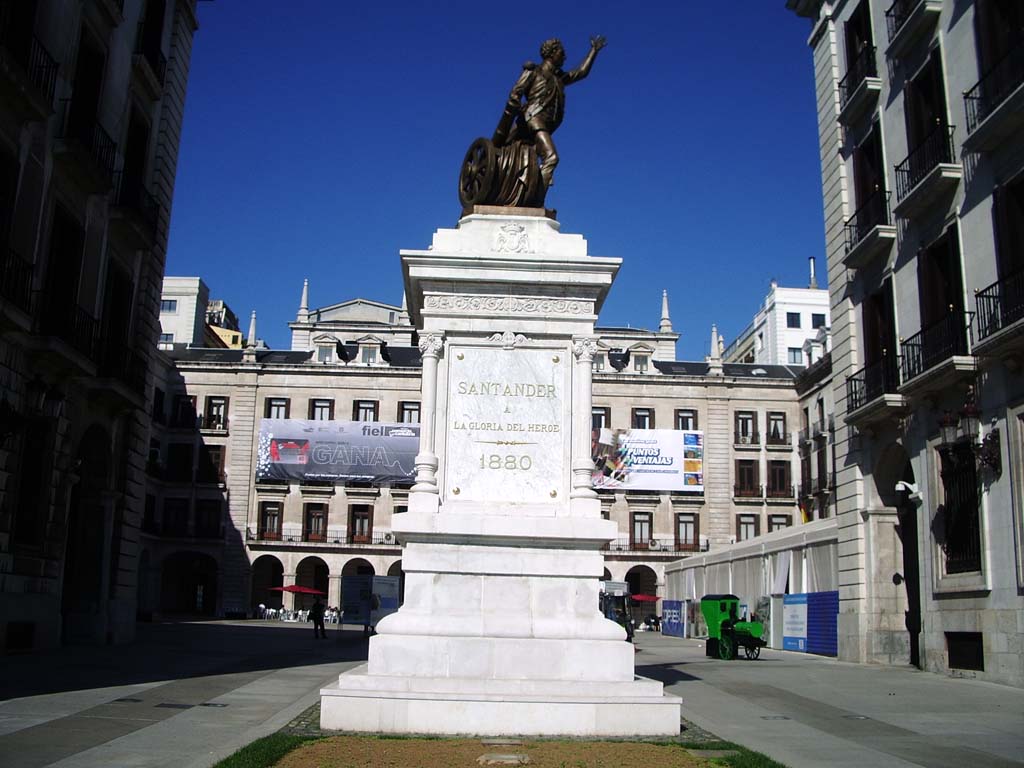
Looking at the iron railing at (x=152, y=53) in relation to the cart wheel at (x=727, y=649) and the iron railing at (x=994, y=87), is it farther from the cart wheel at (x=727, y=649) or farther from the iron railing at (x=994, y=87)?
the cart wheel at (x=727, y=649)

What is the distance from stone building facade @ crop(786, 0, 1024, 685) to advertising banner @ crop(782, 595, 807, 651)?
5207 mm

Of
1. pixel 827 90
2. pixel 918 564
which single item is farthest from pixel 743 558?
pixel 827 90

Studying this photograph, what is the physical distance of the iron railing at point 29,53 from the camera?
17.4m

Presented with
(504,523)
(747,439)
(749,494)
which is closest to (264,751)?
(504,523)

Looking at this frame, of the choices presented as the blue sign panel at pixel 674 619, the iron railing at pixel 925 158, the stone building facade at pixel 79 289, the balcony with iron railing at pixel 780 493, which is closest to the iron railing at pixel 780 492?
the balcony with iron railing at pixel 780 493

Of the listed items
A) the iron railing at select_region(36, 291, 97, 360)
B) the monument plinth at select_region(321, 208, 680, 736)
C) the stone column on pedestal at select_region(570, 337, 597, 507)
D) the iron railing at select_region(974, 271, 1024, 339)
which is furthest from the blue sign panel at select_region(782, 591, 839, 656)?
the iron railing at select_region(36, 291, 97, 360)

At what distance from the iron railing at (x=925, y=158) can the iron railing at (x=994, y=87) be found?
2.78 feet

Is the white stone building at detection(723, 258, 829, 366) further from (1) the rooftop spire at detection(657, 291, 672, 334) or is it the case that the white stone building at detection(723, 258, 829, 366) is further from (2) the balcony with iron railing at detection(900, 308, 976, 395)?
(2) the balcony with iron railing at detection(900, 308, 976, 395)

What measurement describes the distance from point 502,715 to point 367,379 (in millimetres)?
57893

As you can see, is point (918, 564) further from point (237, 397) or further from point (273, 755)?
point (237, 397)

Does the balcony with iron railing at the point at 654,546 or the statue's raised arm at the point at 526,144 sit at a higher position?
the statue's raised arm at the point at 526,144

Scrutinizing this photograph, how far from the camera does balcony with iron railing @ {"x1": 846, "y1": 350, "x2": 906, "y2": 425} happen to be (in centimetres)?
2166

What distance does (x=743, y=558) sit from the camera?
37.8m

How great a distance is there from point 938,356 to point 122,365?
18395 mm
